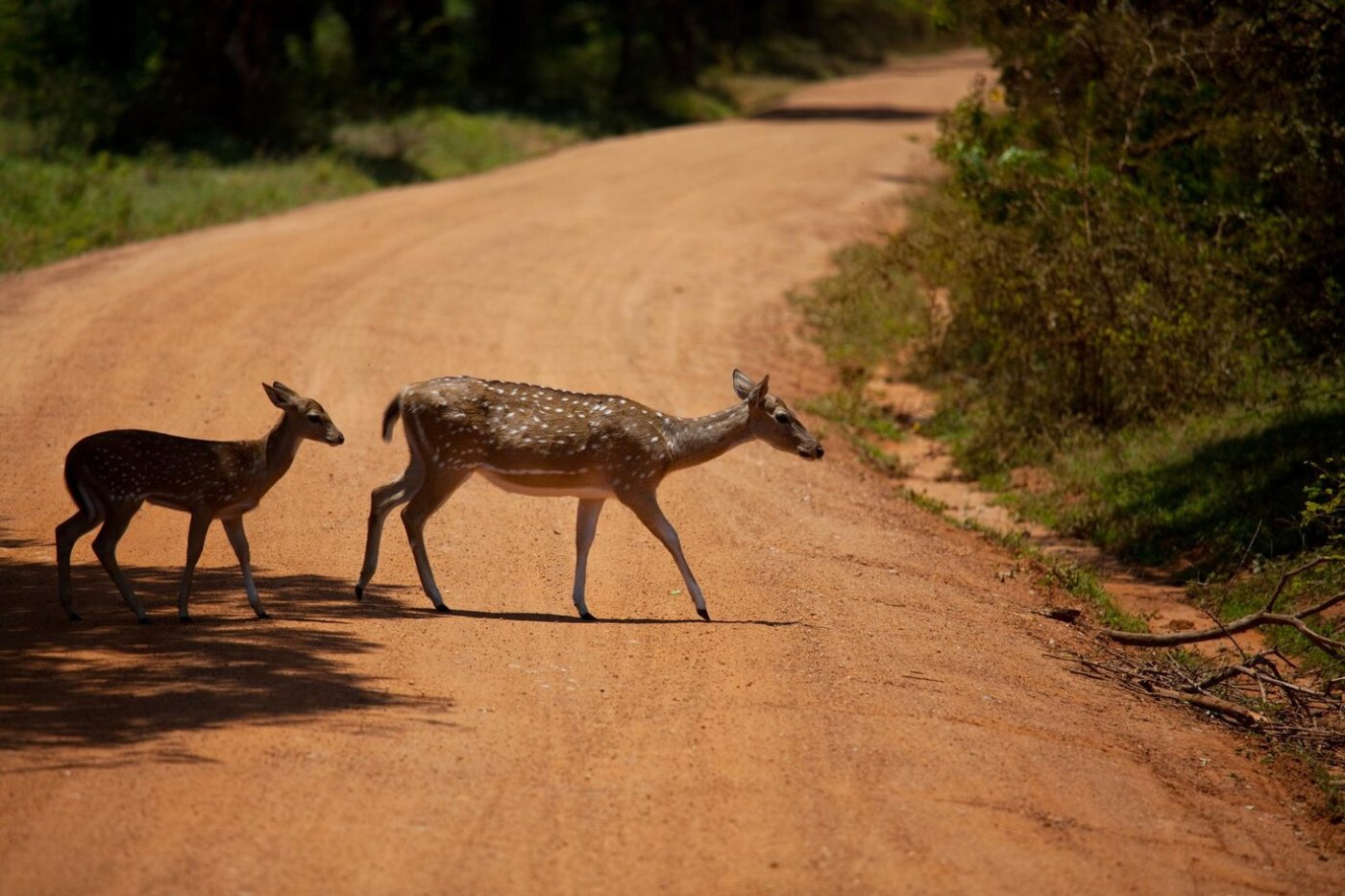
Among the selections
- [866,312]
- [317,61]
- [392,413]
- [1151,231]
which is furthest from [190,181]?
[392,413]

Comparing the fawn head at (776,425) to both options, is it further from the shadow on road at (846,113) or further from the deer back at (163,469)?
the shadow on road at (846,113)

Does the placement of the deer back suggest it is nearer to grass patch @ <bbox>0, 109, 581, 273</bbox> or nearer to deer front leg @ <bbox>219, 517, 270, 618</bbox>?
deer front leg @ <bbox>219, 517, 270, 618</bbox>

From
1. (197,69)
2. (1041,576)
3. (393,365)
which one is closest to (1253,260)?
(1041,576)

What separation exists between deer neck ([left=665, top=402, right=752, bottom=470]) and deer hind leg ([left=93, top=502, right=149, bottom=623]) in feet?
11.2

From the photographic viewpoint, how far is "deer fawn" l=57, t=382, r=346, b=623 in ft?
29.8

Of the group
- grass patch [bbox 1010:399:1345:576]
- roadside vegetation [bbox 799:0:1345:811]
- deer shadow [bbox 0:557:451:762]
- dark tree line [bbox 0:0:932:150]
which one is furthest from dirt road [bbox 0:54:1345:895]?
dark tree line [bbox 0:0:932:150]

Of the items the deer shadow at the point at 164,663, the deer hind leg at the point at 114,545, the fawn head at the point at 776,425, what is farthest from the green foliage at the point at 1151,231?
the deer hind leg at the point at 114,545

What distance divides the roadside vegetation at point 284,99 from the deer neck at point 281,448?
422 inches

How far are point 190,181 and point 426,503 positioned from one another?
1553 cm

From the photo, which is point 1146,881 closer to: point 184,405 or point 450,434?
point 450,434

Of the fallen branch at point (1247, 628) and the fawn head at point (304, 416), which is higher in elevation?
the fawn head at point (304, 416)

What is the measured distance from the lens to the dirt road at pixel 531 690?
6.59 meters

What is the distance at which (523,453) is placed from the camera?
33.3 ft

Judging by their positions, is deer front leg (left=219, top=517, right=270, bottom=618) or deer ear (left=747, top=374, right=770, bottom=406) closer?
deer front leg (left=219, top=517, right=270, bottom=618)
